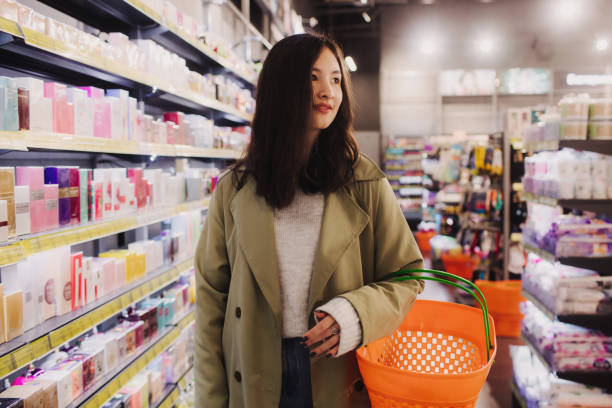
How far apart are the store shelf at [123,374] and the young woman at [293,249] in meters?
0.87

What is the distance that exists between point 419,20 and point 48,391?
14.1m

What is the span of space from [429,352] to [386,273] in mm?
288

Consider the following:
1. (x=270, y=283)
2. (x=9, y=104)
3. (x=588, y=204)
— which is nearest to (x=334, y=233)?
(x=270, y=283)

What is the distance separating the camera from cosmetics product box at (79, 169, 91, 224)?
2213 millimetres

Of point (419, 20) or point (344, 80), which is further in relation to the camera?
point (419, 20)

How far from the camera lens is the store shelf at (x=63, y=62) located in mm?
1673

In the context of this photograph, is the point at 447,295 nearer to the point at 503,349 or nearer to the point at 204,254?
the point at 503,349

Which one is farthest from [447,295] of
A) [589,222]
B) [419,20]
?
[419,20]

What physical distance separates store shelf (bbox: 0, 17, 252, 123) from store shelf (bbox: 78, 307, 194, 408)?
1429 millimetres

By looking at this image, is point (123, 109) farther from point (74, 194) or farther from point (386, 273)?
point (386, 273)

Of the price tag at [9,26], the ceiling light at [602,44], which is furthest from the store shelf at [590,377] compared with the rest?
the ceiling light at [602,44]

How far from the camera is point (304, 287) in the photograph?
4.67 feet

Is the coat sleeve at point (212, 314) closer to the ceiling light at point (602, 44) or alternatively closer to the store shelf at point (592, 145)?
the store shelf at point (592, 145)

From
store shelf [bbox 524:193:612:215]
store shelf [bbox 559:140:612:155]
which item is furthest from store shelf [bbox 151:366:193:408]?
store shelf [bbox 559:140:612:155]
